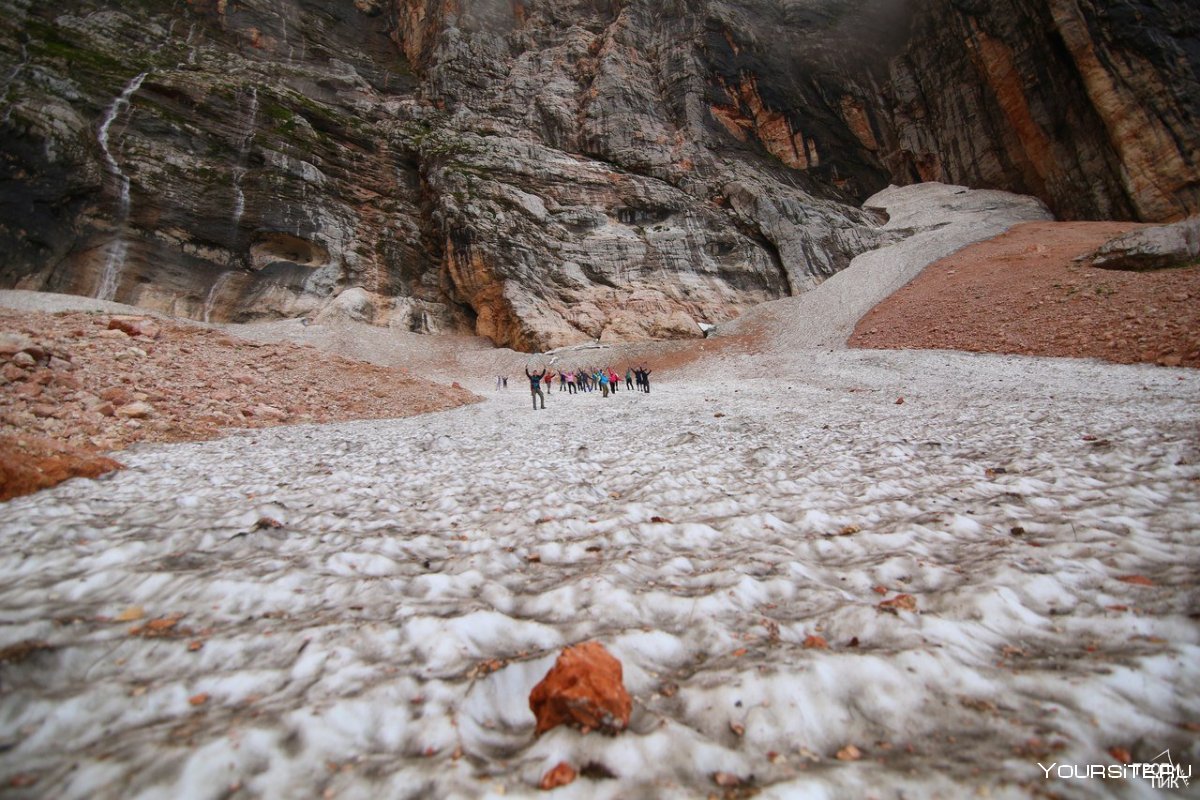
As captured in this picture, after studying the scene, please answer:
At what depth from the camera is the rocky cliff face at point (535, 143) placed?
39.3m

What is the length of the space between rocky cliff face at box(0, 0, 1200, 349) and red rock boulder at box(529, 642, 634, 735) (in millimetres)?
40462

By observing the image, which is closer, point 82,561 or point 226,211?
point 82,561

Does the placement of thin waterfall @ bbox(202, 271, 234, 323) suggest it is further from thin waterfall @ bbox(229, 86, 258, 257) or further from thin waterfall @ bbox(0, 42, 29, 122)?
thin waterfall @ bbox(0, 42, 29, 122)

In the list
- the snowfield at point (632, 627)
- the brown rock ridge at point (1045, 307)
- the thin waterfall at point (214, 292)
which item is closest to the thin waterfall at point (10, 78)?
the thin waterfall at point (214, 292)

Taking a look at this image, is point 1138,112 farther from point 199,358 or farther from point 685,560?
point 199,358

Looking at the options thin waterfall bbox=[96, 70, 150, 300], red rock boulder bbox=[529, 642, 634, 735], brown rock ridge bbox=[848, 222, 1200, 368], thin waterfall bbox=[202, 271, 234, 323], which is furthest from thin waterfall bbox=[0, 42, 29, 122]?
brown rock ridge bbox=[848, 222, 1200, 368]

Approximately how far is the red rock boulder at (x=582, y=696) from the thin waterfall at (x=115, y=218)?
170ft

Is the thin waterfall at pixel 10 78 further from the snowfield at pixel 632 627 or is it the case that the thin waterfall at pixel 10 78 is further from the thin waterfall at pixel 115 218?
the snowfield at pixel 632 627

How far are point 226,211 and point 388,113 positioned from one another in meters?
22.3

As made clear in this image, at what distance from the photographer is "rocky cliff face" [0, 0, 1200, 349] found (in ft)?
129

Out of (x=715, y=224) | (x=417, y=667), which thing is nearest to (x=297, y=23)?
(x=715, y=224)

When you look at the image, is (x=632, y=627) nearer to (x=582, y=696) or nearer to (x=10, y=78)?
(x=582, y=696)

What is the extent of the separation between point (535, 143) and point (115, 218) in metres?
37.4

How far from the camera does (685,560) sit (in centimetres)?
390
